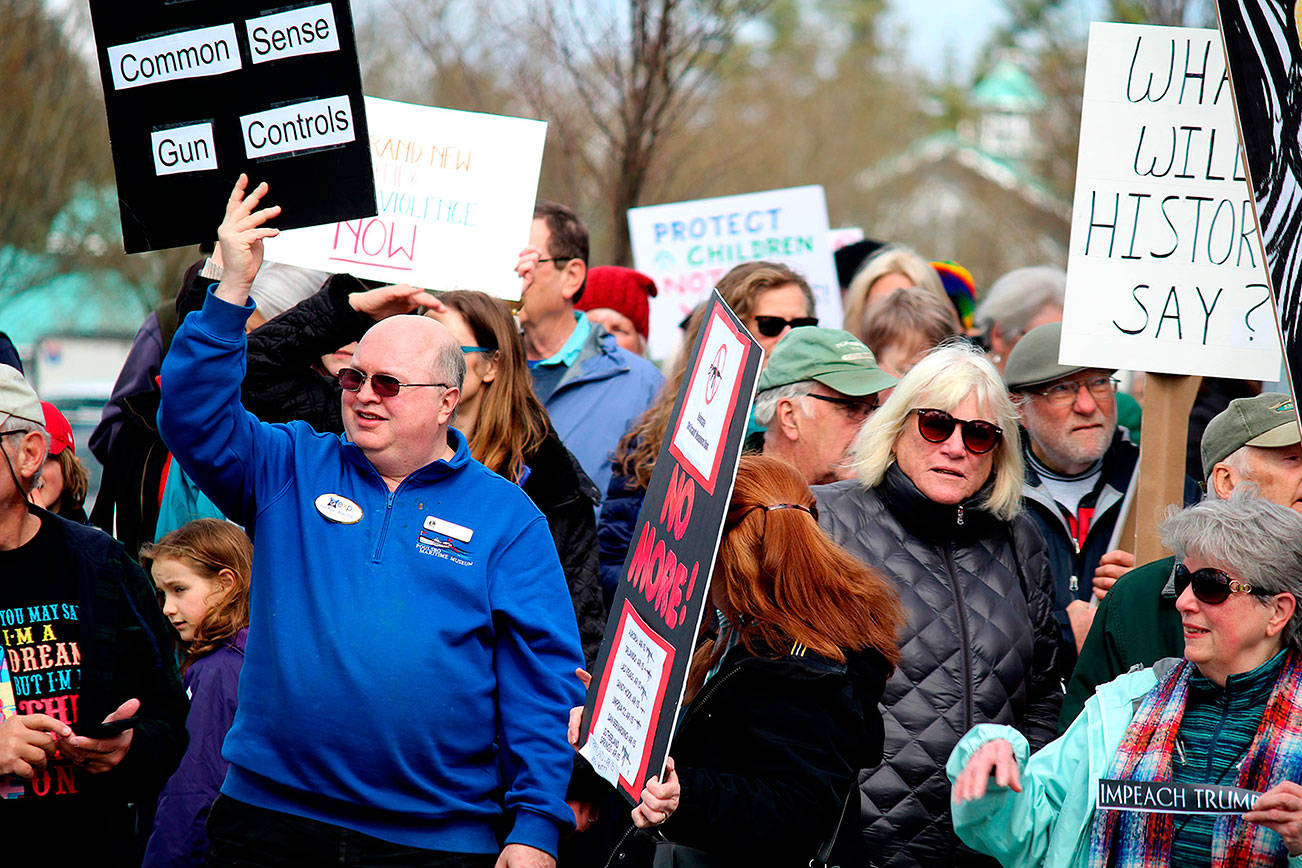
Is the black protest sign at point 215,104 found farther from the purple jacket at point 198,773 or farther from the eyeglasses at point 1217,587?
the eyeglasses at point 1217,587

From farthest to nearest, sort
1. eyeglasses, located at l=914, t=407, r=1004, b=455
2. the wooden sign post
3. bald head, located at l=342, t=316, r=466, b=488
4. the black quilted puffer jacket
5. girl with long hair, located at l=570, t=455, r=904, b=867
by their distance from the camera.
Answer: the wooden sign post < eyeglasses, located at l=914, t=407, r=1004, b=455 < the black quilted puffer jacket < bald head, located at l=342, t=316, r=466, b=488 < girl with long hair, located at l=570, t=455, r=904, b=867

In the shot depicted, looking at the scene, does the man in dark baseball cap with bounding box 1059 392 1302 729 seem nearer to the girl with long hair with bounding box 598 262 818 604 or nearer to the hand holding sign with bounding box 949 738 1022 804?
the hand holding sign with bounding box 949 738 1022 804

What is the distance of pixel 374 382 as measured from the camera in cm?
380

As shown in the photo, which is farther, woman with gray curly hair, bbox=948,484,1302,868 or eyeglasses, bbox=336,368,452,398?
eyeglasses, bbox=336,368,452,398

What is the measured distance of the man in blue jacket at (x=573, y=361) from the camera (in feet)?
19.6

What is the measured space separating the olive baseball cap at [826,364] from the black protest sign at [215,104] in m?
1.72

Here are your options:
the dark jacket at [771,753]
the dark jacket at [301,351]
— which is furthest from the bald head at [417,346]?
the dark jacket at [771,753]

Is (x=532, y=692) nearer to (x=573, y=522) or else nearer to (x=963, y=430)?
(x=573, y=522)

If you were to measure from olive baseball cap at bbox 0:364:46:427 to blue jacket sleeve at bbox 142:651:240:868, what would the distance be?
124cm

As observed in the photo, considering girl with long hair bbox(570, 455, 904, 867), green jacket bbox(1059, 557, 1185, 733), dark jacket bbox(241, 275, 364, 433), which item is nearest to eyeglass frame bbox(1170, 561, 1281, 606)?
green jacket bbox(1059, 557, 1185, 733)

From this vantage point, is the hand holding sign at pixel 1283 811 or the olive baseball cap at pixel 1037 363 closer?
the hand holding sign at pixel 1283 811

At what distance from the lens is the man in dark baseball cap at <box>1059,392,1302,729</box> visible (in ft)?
12.8

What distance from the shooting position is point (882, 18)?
47156mm

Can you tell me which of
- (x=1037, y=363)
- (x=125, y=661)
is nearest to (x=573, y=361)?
(x=1037, y=363)
